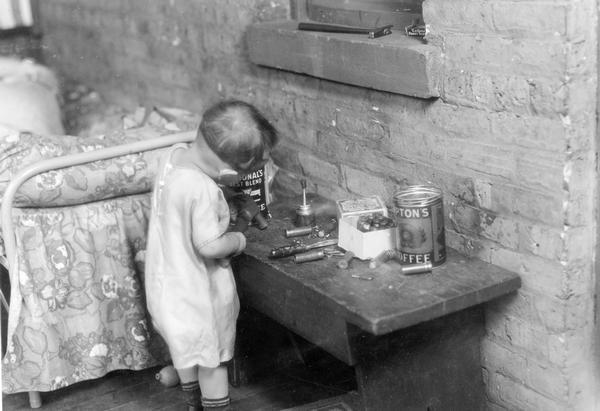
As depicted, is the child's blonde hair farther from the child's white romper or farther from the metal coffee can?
the metal coffee can

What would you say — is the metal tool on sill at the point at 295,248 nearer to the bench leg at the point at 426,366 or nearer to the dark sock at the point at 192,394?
the bench leg at the point at 426,366

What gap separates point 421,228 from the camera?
2.29 meters

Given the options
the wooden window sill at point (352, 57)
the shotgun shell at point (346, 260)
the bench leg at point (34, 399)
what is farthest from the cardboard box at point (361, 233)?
the bench leg at point (34, 399)

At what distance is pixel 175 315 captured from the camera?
2477 millimetres

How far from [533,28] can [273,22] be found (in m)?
1.33

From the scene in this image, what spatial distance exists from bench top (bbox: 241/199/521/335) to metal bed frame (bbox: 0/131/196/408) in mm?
618

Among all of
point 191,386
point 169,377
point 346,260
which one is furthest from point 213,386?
point 346,260

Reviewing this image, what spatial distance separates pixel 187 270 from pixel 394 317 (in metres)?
0.67

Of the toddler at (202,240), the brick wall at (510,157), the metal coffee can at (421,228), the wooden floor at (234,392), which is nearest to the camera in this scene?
the brick wall at (510,157)

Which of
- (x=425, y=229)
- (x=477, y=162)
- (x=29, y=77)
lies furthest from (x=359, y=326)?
(x=29, y=77)

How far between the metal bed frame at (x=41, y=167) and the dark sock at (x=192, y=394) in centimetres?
53

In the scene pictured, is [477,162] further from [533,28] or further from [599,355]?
[599,355]

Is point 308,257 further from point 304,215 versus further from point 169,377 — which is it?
point 169,377

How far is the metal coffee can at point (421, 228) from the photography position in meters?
2.28
